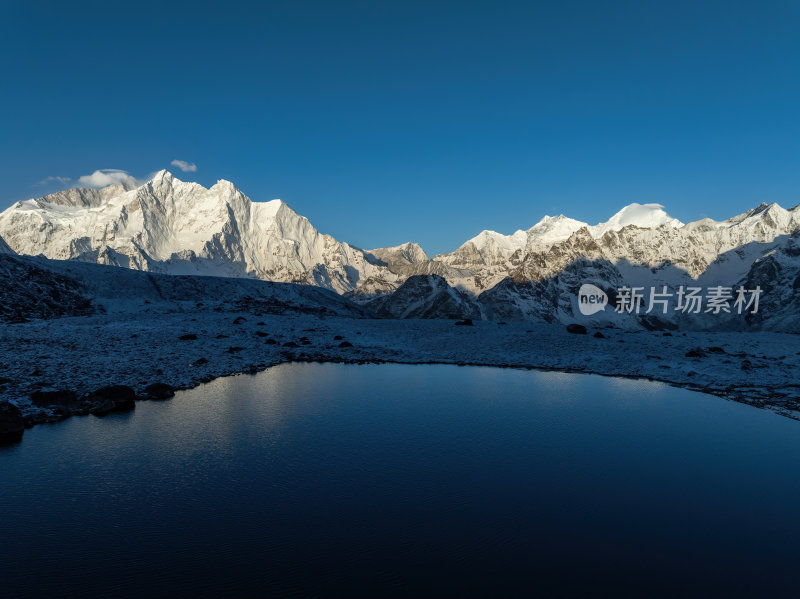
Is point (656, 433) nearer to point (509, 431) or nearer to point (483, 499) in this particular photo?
point (509, 431)

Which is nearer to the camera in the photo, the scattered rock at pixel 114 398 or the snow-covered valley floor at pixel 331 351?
the scattered rock at pixel 114 398

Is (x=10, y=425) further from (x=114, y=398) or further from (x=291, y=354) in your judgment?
(x=291, y=354)

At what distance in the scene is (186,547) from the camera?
14.4m

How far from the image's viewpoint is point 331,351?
2237 inches

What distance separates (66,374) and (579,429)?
34.0 m

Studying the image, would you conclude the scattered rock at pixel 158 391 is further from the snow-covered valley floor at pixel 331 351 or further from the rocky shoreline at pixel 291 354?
the snow-covered valley floor at pixel 331 351

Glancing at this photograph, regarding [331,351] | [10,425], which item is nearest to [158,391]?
[10,425]

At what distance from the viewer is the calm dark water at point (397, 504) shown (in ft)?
43.6

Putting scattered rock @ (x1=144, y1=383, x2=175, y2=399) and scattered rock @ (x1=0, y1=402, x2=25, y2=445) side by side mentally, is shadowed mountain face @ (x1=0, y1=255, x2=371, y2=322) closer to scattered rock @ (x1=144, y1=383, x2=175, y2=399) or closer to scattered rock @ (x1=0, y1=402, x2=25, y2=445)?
scattered rock @ (x1=144, y1=383, x2=175, y2=399)

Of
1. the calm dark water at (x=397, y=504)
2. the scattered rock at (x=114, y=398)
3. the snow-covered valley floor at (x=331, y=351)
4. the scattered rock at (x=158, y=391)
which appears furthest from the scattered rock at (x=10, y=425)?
the scattered rock at (x=158, y=391)

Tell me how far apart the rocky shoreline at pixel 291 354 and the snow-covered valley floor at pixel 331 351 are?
117 millimetres

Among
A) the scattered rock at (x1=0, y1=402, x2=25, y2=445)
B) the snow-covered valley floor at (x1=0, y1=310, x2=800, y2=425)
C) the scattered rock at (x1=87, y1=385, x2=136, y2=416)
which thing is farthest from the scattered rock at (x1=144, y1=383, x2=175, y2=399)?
the scattered rock at (x1=0, y1=402, x2=25, y2=445)

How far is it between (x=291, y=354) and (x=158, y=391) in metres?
21.0

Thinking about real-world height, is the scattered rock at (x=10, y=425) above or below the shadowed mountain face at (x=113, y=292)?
below
